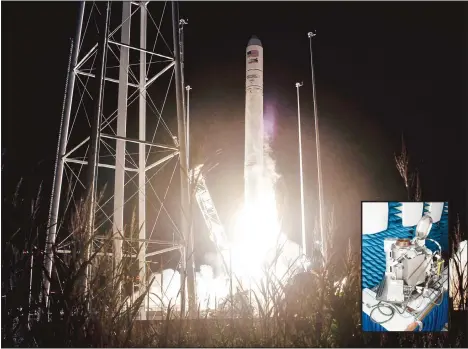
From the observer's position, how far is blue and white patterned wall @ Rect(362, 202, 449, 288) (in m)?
8.05

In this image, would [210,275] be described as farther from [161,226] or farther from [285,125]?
[285,125]

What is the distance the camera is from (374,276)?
7797 mm

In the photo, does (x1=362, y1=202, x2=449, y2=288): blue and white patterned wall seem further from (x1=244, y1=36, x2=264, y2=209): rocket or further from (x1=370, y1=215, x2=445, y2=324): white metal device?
(x1=244, y1=36, x2=264, y2=209): rocket

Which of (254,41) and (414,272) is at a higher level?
(254,41)

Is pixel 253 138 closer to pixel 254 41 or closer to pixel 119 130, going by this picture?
pixel 254 41

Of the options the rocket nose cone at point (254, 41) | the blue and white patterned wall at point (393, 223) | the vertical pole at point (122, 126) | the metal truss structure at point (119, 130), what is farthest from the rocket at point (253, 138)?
the blue and white patterned wall at point (393, 223)

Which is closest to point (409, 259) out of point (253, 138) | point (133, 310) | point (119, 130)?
point (133, 310)

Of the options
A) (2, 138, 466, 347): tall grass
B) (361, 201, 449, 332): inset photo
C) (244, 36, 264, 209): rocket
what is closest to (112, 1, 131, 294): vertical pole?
(2, 138, 466, 347): tall grass

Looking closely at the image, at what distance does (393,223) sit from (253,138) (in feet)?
29.5

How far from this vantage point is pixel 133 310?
6336 millimetres

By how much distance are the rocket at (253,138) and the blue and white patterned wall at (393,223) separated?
27.4 ft

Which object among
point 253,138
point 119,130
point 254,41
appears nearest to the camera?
point 119,130

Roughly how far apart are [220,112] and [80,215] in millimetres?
15462

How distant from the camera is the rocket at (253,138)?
16.6 m
